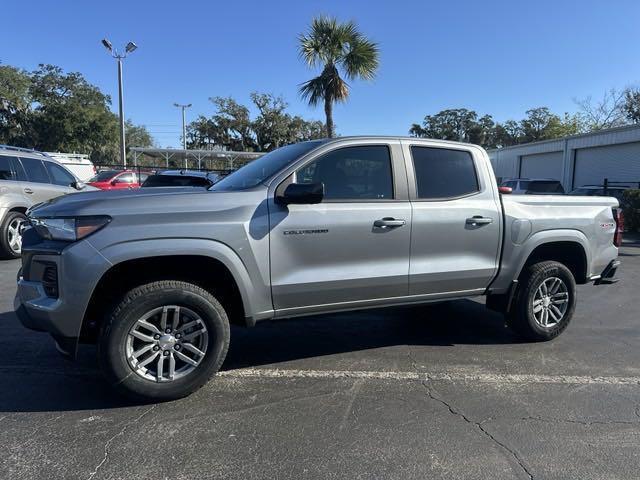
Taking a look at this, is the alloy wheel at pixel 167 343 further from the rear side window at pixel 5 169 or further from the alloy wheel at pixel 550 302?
the rear side window at pixel 5 169

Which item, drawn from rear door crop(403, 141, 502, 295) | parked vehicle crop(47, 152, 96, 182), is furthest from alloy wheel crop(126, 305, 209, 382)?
parked vehicle crop(47, 152, 96, 182)

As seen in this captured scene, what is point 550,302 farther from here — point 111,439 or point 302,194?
point 111,439

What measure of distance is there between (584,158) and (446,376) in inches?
980

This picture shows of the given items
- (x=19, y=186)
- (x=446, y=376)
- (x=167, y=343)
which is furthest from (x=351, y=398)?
(x=19, y=186)

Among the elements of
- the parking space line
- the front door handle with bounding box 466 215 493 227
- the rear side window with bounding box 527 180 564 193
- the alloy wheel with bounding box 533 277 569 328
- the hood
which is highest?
the rear side window with bounding box 527 180 564 193

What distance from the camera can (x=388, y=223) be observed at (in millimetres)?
4328

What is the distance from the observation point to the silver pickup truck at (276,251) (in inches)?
140

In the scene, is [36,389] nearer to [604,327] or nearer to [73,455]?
[73,455]

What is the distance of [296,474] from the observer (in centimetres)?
292

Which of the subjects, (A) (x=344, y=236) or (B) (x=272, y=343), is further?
(B) (x=272, y=343)

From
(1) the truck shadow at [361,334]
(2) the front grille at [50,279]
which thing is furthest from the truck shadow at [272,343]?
(2) the front grille at [50,279]

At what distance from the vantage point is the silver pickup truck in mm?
3555

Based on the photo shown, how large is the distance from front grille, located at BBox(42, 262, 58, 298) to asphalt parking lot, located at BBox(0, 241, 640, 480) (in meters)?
0.84

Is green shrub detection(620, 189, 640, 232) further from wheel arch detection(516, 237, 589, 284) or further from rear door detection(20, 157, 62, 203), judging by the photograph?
rear door detection(20, 157, 62, 203)
